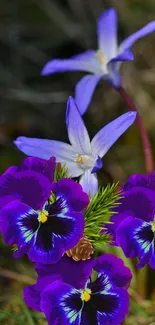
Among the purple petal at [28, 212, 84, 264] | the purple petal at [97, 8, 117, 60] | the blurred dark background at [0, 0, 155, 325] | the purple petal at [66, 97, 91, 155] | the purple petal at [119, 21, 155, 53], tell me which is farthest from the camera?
the blurred dark background at [0, 0, 155, 325]

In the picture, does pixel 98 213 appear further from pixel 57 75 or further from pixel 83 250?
pixel 57 75

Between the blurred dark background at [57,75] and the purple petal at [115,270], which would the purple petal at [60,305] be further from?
the blurred dark background at [57,75]

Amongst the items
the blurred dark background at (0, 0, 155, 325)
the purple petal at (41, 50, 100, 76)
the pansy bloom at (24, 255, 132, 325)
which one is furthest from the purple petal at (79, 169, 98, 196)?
the blurred dark background at (0, 0, 155, 325)

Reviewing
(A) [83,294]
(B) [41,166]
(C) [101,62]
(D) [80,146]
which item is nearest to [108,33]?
(C) [101,62]

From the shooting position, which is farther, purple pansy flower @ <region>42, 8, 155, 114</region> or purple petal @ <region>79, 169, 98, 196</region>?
purple pansy flower @ <region>42, 8, 155, 114</region>

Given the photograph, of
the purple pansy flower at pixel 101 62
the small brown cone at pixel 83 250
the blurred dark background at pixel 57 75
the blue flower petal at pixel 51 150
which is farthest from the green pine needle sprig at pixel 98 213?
the blurred dark background at pixel 57 75

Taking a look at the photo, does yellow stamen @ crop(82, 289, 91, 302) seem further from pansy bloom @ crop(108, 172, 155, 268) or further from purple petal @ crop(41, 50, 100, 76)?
purple petal @ crop(41, 50, 100, 76)

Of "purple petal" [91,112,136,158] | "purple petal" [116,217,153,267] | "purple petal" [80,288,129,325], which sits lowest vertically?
"purple petal" [80,288,129,325]
